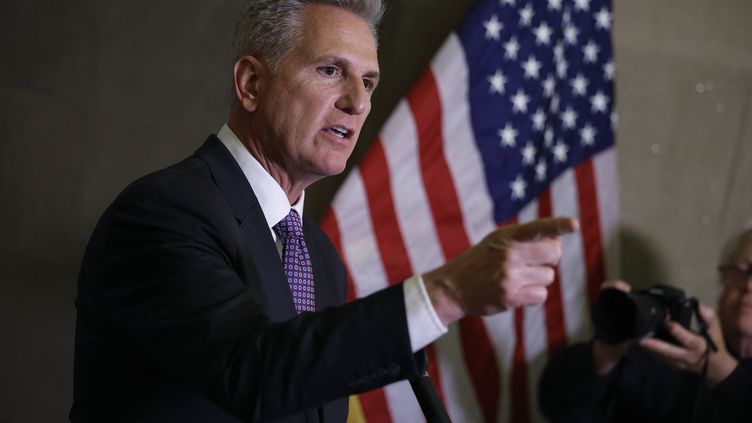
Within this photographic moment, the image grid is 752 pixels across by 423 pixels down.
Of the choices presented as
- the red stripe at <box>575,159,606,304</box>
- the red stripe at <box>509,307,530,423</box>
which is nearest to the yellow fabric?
the red stripe at <box>509,307,530,423</box>

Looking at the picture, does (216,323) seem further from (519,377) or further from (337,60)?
(519,377)

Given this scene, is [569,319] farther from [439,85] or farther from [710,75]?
[710,75]

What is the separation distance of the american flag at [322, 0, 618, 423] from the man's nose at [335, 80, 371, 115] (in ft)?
3.84

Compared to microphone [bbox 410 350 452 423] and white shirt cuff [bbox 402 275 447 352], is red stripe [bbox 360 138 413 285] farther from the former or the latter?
white shirt cuff [bbox 402 275 447 352]

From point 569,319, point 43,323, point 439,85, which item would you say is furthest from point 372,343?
point 43,323

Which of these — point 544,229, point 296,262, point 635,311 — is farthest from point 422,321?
point 635,311

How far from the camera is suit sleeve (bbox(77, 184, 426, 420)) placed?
0.92 meters

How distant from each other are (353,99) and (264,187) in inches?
8.3

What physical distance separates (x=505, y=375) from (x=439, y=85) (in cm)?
98

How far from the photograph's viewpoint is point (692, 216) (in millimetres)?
3227

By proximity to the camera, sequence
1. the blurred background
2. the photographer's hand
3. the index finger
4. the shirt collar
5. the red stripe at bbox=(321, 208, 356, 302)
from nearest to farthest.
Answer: the index finger
the shirt collar
the photographer's hand
the red stripe at bbox=(321, 208, 356, 302)
the blurred background

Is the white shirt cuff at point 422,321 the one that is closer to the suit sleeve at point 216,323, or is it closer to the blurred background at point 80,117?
the suit sleeve at point 216,323

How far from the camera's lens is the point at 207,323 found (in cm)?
98

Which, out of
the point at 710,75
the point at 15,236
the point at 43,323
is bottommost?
the point at 43,323
